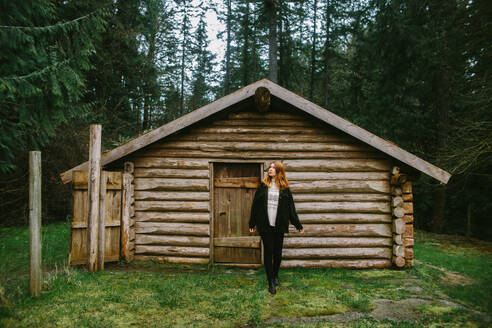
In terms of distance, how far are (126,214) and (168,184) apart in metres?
1.12

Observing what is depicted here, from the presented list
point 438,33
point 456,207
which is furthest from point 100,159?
point 456,207

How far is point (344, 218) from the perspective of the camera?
6883mm

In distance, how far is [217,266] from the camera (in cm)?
688

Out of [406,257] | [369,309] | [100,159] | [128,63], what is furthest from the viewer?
[128,63]

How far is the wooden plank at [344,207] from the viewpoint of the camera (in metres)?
6.86

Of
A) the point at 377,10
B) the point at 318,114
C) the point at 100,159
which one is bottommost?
the point at 100,159

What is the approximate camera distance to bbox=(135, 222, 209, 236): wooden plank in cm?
694

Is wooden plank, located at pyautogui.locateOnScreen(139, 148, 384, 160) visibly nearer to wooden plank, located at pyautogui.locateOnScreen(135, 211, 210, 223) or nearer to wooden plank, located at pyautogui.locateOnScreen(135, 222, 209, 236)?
wooden plank, located at pyautogui.locateOnScreen(135, 211, 210, 223)

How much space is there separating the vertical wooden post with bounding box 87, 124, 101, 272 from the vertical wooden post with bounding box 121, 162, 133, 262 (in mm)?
700

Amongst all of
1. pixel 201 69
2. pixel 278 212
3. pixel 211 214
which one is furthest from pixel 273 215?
pixel 201 69

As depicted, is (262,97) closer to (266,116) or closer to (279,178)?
(266,116)

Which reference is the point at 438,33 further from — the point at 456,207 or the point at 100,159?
the point at 100,159

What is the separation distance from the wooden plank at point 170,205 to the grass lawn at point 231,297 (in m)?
1.23

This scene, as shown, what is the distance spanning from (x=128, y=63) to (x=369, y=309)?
14.0 meters
